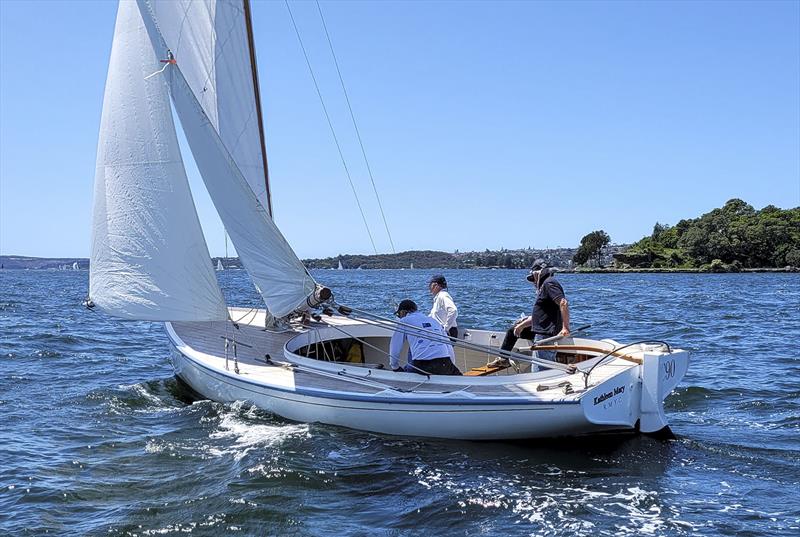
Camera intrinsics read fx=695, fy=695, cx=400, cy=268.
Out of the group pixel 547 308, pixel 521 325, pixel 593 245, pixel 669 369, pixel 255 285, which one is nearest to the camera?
pixel 669 369

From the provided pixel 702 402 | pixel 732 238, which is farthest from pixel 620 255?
pixel 702 402

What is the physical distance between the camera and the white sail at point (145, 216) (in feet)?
33.7

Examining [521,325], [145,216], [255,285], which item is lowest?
[521,325]

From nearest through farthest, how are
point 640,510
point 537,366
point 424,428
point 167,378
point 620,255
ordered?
point 640,510, point 424,428, point 537,366, point 167,378, point 620,255

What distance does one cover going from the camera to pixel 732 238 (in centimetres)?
10856

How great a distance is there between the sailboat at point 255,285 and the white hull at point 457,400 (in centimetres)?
2

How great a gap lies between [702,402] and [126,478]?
8717mm

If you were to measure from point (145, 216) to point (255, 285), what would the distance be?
6.26 feet

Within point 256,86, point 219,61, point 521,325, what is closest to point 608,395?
point 521,325

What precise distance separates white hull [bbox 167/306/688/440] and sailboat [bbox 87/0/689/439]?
18 millimetres

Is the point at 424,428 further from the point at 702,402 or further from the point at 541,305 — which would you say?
the point at 702,402

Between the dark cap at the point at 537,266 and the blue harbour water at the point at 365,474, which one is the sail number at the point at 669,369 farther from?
the dark cap at the point at 537,266

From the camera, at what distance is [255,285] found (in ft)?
35.4

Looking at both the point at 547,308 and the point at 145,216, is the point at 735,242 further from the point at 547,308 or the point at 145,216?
the point at 145,216
